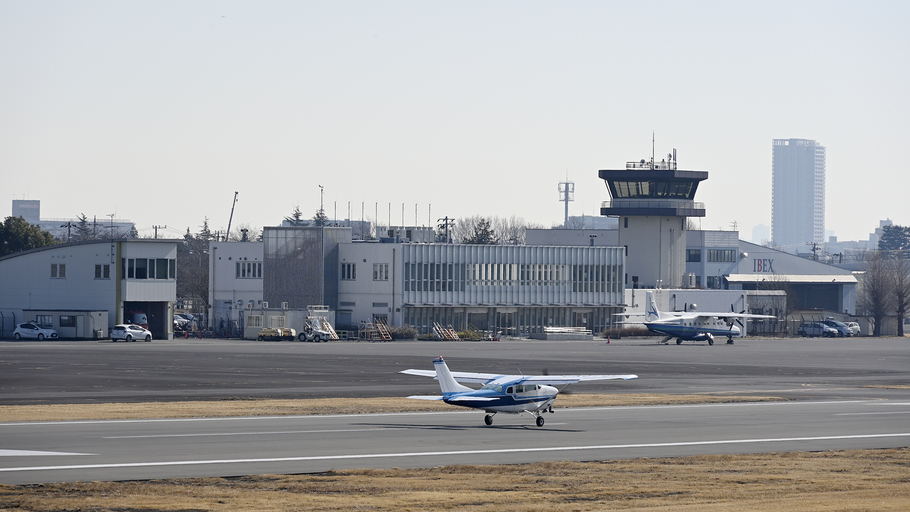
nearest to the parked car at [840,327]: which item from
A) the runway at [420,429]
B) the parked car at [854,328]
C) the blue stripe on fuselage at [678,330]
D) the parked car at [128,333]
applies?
the parked car at [854,328]

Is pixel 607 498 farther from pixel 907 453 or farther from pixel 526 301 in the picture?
pixel 526 301

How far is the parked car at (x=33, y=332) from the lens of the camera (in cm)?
9288

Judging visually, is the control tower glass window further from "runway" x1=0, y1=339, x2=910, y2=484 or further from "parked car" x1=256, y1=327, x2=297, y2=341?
"runway" x1=0, y1=339, x2=910, y2=484

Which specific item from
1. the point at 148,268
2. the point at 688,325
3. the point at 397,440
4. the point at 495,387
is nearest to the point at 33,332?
the point at 148,268

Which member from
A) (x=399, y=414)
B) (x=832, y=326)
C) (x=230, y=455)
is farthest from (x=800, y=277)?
(x=230, y=455)

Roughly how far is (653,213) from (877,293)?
38.0m

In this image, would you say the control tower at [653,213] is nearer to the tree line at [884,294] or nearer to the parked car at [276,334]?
the tree line at [884,294]

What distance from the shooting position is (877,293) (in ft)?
496

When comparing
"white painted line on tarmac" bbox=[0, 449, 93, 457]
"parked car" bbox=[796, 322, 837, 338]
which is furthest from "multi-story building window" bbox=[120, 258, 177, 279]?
"parked car" bbox=[796, 322, 837, 338]

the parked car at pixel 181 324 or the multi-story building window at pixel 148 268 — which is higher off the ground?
the multi-story building window at pixel 148 268

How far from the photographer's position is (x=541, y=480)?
24.9 meters

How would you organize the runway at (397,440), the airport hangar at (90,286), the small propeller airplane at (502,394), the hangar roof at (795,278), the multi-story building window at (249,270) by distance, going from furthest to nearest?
the hangar roof at (795,278)
the multi-story building window at (249,270)
the airport hangar at (90,286)
the small propeller airplane at (502,394)
the runway at (397,440)

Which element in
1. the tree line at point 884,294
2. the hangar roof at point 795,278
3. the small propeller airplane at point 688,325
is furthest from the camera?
the hangar roof at point 795,278

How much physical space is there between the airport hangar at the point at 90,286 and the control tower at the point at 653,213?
58.7 metres
